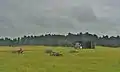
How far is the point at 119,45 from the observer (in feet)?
587

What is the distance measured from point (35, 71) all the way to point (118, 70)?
388 inches

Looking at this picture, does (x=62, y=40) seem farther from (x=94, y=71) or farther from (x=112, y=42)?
(x=94, y=71)

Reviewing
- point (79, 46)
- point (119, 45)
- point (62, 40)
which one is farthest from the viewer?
point (62, 40)

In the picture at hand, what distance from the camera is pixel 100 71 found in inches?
1455

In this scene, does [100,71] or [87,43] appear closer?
[100,71]

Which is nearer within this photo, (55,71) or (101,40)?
(55,71)

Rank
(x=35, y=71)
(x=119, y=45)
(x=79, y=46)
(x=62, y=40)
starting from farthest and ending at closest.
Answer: (x=62, y=40) → (x=119, y=45) → (x=79, y=46) → (x=35, y=71)

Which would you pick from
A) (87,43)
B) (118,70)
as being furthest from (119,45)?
(118,70)

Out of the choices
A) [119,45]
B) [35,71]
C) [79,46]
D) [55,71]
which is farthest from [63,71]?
[119,45]

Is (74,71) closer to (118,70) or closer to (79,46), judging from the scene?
(118,70)

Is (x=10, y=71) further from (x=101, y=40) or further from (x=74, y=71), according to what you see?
(x=101, y=40)

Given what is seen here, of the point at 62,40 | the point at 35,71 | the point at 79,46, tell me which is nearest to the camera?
the point at 35,71

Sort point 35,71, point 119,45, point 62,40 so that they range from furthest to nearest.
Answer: point 62,40 < point 119,45 < point 35,71

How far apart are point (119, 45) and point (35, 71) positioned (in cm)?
14732
